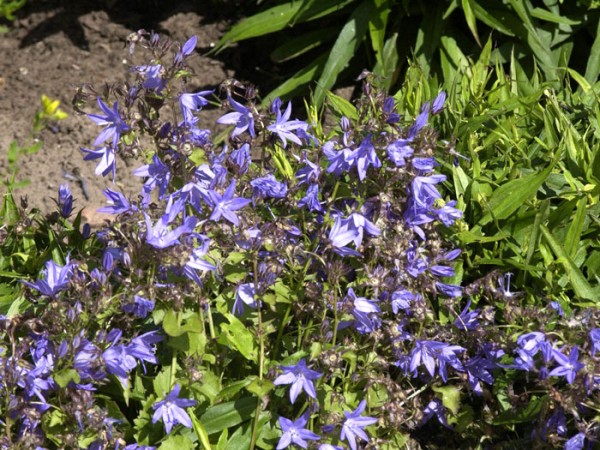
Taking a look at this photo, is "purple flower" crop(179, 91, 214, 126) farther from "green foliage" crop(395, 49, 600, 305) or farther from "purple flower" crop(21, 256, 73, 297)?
"green foliage" crop(395, 49, 600, 305)

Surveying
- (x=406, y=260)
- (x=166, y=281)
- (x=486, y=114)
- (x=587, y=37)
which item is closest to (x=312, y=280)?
(x=406, y=260)

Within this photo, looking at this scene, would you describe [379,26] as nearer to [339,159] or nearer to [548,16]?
[548,16]

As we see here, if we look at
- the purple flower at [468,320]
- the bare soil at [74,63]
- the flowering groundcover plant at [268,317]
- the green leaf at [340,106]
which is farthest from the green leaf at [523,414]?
the bare soil at [74,63]

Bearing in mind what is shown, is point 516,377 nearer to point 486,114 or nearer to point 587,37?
point 486,114

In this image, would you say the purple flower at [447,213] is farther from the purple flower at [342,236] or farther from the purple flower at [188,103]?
the purple flower at [188,103]

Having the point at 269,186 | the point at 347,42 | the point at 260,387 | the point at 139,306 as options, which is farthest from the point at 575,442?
the point at 347,42

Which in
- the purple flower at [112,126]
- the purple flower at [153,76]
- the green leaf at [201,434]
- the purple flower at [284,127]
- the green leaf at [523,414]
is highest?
the purple flower at [153,76]
